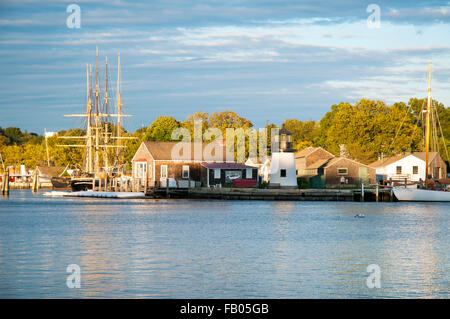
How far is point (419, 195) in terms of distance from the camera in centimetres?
8025

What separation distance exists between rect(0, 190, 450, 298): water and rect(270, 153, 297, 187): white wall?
23.9m

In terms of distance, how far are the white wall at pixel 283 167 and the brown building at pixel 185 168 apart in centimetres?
711

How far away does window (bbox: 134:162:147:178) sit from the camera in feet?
289

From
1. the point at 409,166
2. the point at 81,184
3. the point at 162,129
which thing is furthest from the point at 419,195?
the point at 162,129

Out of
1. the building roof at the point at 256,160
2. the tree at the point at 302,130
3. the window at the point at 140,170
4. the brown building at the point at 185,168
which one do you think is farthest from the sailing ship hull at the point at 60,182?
the tree at the point at 302,130

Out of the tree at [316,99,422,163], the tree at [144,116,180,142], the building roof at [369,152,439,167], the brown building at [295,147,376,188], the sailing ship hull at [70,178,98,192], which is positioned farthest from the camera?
the tree at [144,116,180,142]

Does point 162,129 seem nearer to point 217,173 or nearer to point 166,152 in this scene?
point 166,152

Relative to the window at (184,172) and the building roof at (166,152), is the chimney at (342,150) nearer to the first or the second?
the building roof at (166,152)

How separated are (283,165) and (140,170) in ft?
67.6

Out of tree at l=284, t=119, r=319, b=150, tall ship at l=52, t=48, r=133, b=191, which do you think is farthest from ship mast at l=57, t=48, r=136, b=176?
tree at l=284, t=119, r=319, b=150

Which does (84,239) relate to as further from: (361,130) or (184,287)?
(361,130)

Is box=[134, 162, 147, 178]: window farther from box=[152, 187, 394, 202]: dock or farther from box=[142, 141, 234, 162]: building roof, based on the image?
box=[152, 187, 394, 202]: dock

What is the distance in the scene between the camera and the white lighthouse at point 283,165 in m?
79.2
